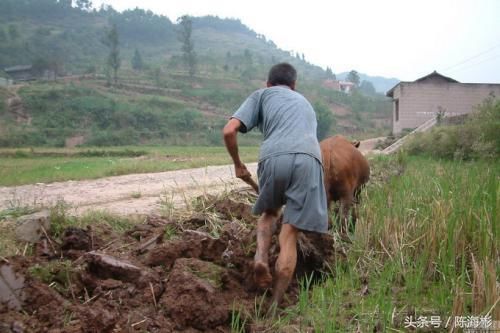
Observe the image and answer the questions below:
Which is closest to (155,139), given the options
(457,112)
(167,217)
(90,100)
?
(90,100)

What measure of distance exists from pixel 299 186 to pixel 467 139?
12619 mm

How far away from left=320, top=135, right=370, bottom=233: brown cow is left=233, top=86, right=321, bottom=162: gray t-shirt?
1.27 metres

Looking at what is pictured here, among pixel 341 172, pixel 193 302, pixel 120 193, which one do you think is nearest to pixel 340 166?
pixel 341 172

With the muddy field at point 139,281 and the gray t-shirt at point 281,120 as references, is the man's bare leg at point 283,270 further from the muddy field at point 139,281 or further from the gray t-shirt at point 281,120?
the gray t-shirt at point 281,120

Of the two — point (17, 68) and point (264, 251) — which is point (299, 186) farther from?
point (17, 68)

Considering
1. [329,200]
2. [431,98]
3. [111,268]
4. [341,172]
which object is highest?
[431,98]

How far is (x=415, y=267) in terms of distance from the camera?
3.61m

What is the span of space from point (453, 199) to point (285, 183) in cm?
148

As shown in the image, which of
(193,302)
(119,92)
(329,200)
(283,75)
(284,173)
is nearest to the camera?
(193,302)

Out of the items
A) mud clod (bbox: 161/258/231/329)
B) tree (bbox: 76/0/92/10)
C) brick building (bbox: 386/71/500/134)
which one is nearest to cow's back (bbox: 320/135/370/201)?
mud clod (bbox: 161/258/231/329)

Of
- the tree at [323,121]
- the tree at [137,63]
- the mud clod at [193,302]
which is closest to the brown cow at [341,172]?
the mud clod at [193,302]

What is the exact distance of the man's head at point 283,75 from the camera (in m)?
4.17

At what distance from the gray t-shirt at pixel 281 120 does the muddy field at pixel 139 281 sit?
3.03 ft

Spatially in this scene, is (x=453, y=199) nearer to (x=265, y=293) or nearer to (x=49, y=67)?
(x=265, y=293)
